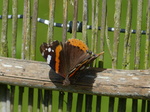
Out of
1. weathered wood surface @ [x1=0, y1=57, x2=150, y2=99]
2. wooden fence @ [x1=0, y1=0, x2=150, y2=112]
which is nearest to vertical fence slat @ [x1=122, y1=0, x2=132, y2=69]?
wooden fence @ [x1=0, y1=0, x2=150, y2=112]

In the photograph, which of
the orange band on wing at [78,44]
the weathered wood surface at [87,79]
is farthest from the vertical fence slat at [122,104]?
the orange band on wing at [78,44]

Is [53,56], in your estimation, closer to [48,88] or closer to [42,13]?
[48,88]

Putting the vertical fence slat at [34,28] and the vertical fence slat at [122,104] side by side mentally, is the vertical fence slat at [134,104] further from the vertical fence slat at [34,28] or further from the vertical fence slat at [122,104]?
the vertical fence slat at [34,28]

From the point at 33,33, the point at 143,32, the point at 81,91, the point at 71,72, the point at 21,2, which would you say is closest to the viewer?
the point at 71,72

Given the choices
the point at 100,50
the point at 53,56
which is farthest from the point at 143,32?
the point at 53,56

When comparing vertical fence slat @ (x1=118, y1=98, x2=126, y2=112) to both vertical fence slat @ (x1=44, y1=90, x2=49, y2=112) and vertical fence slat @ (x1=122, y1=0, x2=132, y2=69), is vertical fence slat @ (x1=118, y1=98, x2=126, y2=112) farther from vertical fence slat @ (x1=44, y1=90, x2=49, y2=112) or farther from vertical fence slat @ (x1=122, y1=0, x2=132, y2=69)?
vertical fence slat @ (x1=44, y1=90, x2=49, y2=112)

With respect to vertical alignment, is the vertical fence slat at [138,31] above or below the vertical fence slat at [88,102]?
above

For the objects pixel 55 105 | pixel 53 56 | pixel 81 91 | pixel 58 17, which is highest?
pixel 58 17
